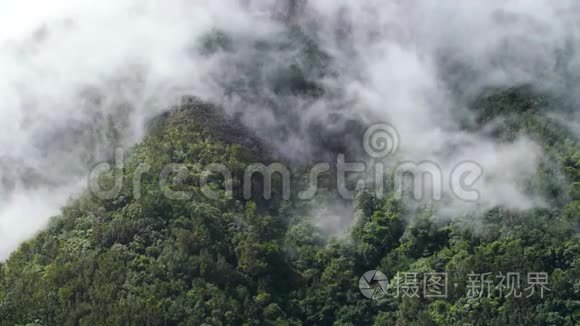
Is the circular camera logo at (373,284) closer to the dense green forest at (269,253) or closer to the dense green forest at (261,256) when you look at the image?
the dense green forest at (261,256)

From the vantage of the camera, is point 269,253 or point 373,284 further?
point 373,284

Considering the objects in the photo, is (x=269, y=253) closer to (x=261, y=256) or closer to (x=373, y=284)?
(x=261, y=256)

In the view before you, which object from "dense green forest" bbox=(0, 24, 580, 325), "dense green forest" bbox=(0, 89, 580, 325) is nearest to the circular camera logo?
"dense green forest" bbox=(0, 89, 580, 325)

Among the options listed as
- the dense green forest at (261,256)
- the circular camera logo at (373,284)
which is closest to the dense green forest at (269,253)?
the dense green forest at (261,256)

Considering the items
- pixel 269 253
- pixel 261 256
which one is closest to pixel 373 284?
pixel 269 253

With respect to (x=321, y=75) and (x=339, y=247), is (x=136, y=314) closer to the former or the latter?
(x=339, y=247)

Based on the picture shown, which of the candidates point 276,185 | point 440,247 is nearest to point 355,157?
point 276,185
